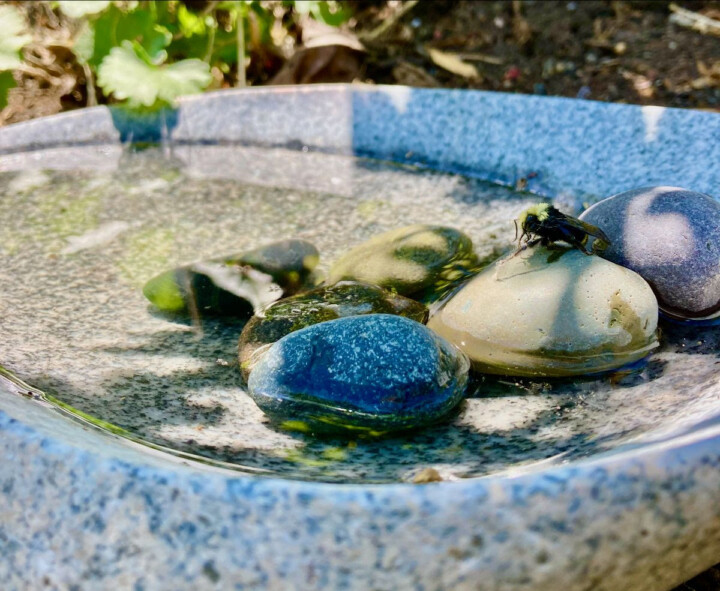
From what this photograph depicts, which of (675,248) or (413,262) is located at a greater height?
(675,248)

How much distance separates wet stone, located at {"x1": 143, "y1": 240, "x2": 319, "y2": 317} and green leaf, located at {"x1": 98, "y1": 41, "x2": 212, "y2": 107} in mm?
1182

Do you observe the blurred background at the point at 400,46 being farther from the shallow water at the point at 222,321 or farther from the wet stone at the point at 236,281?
the wet stone at the point at 236,281

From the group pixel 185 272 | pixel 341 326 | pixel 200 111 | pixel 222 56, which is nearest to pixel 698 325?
pixel 341 326

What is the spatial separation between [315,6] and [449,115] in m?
1.19

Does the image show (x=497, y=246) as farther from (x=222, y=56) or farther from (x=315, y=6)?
(x=222, y=56)

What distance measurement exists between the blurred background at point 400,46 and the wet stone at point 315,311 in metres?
2.29

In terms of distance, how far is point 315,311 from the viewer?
6.13 ft

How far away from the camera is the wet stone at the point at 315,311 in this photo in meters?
1.80

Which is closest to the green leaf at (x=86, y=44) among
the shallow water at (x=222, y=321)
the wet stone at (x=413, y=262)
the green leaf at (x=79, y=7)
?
the green leaf at (x=79, y=7)

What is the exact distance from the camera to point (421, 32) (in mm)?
4910

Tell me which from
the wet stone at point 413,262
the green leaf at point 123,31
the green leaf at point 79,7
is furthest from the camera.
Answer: the green leaf at point 123,31

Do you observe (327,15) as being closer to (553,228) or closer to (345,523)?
(553,228)

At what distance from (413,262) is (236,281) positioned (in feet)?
1.76

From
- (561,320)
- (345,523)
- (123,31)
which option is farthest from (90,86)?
(345,523)
